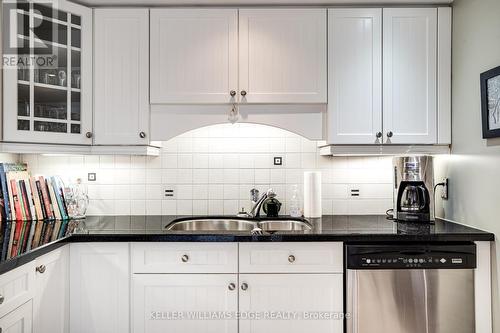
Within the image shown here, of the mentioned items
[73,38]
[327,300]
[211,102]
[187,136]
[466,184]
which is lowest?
[327,300]

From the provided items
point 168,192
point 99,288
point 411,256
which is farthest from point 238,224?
point 411,256

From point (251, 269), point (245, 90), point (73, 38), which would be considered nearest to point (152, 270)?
point (251, 269)

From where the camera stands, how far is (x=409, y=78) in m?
2.24

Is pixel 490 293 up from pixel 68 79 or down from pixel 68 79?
down

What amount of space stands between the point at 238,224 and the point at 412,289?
1.14 metres

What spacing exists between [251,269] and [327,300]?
0.44 m

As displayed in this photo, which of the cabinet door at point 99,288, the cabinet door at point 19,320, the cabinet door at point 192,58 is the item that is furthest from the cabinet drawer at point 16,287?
the cabinet door at point 192,58

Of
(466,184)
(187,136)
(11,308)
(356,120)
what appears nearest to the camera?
(11,308)

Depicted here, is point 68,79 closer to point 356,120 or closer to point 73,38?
point 73,38

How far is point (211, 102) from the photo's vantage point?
2.24 m

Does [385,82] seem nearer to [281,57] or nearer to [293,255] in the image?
[281,57]

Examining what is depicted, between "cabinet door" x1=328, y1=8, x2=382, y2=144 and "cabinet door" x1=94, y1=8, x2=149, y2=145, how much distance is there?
45.5 inches
